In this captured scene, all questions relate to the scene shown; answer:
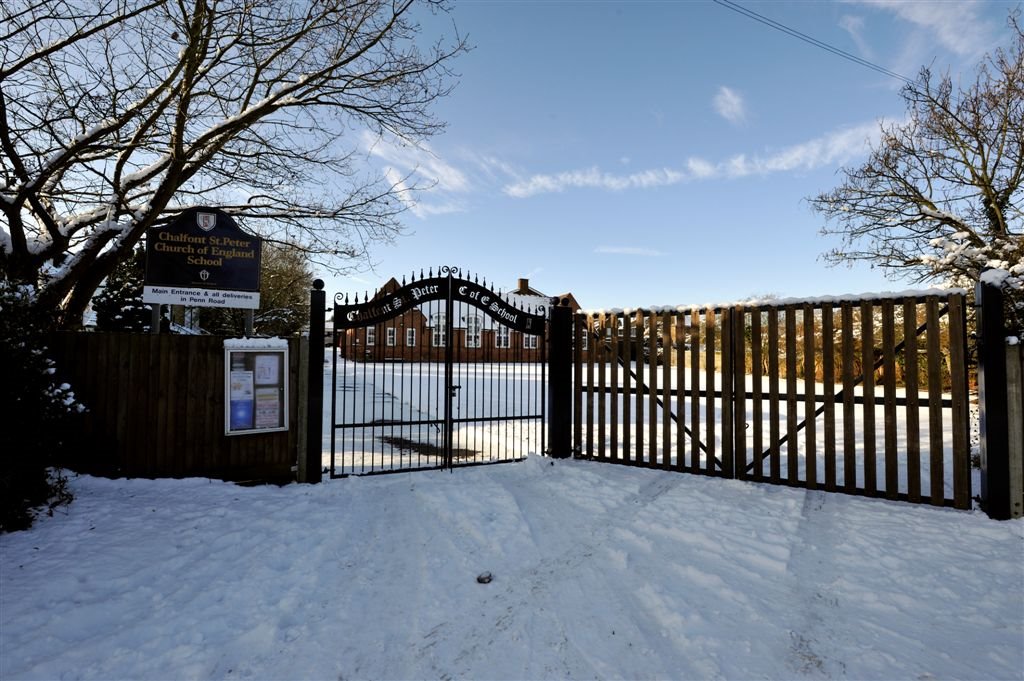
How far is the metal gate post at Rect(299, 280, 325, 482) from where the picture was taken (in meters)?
5.87

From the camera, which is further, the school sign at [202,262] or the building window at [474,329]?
the building window at [474,329]

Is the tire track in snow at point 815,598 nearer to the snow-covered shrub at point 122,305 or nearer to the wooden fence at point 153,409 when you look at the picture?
the wooden fence at point 153,409

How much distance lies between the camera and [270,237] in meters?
9.97

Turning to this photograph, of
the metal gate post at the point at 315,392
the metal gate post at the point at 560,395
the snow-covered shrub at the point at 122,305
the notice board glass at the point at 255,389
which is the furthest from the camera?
the snow-covered shrub at the point at 122,305

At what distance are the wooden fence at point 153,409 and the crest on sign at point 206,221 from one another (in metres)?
1.59

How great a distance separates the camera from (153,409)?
5.35m

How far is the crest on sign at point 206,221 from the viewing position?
6.05m

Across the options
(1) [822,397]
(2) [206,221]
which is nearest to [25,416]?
(2) [206,221]

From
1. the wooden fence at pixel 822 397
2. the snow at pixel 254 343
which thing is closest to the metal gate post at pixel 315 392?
the snow at pixel 254 343

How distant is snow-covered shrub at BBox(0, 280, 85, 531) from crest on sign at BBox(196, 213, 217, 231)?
1918 mm

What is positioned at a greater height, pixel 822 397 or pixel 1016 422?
pixel 822 397

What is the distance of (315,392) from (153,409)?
69.3 inches

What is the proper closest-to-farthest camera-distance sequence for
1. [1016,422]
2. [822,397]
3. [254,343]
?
1. [1016,422]
2. [822,397]
3. [254,343]

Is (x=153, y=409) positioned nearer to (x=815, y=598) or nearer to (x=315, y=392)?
(x=315, y=392)
